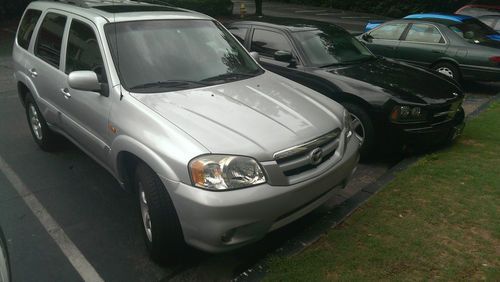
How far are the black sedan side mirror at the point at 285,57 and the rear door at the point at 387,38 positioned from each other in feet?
12.6

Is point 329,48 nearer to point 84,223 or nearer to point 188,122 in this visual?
point 188,122

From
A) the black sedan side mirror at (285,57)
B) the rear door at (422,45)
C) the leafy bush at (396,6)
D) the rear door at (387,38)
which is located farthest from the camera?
the leafy bush at (396,6)

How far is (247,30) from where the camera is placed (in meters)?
6.39

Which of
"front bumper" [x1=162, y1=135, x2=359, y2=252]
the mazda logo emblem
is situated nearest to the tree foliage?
the mazda logo emblem

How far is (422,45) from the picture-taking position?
861cm

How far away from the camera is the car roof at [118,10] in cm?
394

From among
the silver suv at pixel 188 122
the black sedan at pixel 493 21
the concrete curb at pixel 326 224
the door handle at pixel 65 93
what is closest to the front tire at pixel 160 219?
the silver suv at pixel 188 122

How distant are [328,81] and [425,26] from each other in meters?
4.68

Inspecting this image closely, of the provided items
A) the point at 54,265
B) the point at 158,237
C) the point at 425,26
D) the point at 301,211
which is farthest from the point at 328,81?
the point at 425,26

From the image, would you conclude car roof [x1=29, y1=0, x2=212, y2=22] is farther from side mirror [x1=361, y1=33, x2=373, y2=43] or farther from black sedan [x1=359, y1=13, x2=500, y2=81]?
black sedan [x1=359, y1=13, x2=500, y2=81]

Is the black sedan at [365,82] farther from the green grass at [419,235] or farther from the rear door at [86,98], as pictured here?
the rear door at [86,98]

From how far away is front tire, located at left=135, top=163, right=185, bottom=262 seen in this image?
291 centimetres

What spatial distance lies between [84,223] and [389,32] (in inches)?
305

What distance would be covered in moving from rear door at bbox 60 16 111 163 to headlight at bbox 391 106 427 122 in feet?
10.2
